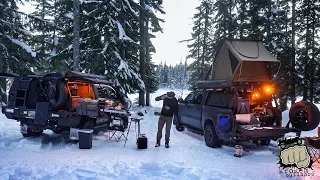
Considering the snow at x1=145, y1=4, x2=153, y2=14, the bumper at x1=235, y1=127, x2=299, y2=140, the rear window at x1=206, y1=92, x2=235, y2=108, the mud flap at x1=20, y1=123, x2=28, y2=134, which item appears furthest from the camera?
the snow at x1=145, y1=4, x2=153, y2=14

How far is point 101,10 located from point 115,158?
40.7 ft

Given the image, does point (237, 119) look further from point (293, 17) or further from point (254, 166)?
point (293, 17)

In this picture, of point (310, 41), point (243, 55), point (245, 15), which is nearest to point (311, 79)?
point (310, 41)

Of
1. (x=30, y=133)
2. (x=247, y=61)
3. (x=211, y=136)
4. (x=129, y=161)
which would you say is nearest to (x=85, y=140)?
(x=129, y=161)

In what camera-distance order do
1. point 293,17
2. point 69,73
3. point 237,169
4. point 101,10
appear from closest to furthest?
Answer: point 237,169, point 69,73, point 101,10, point 293,17

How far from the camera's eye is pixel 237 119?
873 cm

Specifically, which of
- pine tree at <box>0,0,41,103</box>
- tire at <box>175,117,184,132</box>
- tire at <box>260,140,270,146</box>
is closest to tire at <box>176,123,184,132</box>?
tire at <box>175,117,184,132</box>

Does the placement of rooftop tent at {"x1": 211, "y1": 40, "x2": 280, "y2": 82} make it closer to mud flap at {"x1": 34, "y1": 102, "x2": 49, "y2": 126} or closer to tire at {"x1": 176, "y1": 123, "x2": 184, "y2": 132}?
tire at {"x1": 176, "y1": 123, "x2": 184, "y2": 132}

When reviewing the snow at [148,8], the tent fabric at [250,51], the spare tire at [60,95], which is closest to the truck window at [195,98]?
the tent fabric at [250,51]

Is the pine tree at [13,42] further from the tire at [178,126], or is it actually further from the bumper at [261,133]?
the bumper at [261,133]

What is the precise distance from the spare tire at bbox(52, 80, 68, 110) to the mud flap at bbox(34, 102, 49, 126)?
303 mm

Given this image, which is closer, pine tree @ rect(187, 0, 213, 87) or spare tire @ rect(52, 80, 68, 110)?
spare tire @ rect(52, 80, 68, 110)

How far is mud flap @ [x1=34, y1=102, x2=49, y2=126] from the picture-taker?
9.23 meters

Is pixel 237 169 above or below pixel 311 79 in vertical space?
below
